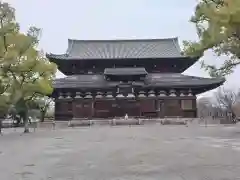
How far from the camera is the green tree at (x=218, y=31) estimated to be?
944cm

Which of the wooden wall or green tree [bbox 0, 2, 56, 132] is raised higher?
green tree [bbox 0, 2, 56, 132]

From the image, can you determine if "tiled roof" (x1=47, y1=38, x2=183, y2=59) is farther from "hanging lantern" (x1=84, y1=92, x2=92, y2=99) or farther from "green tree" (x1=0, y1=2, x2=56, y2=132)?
"green tree" (x1=0, y1=2, x2=56, y2=132)

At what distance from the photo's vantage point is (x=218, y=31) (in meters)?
11.7

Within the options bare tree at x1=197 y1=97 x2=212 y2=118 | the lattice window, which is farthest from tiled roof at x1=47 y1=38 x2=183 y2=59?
bare tree at x1=197 y1=97 x2=212 y2=118

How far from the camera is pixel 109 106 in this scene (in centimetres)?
4341

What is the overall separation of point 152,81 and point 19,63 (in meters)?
20.7

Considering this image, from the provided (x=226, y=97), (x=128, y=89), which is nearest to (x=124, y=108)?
(x=128, y=89)

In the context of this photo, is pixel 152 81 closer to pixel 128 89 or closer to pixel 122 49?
pixel 128 89

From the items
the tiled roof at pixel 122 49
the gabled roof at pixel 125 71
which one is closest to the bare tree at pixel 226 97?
the tiled roof at pixel 122 49

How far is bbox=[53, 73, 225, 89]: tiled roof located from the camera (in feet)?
139

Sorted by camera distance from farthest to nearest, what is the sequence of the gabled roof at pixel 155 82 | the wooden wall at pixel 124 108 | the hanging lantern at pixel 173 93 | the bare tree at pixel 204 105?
the bare tree at pixel 204 105
the hanging lantern at pixel 173 93
the wooden wall at pixel 124 108
the gabled roof at pixel 155 82

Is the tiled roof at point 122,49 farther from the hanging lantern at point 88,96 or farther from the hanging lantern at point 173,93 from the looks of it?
the hanging lantern at point 88,96

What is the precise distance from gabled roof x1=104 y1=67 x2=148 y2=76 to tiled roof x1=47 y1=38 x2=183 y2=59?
5.62 feet

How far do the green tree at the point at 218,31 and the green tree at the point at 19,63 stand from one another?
12.1m
